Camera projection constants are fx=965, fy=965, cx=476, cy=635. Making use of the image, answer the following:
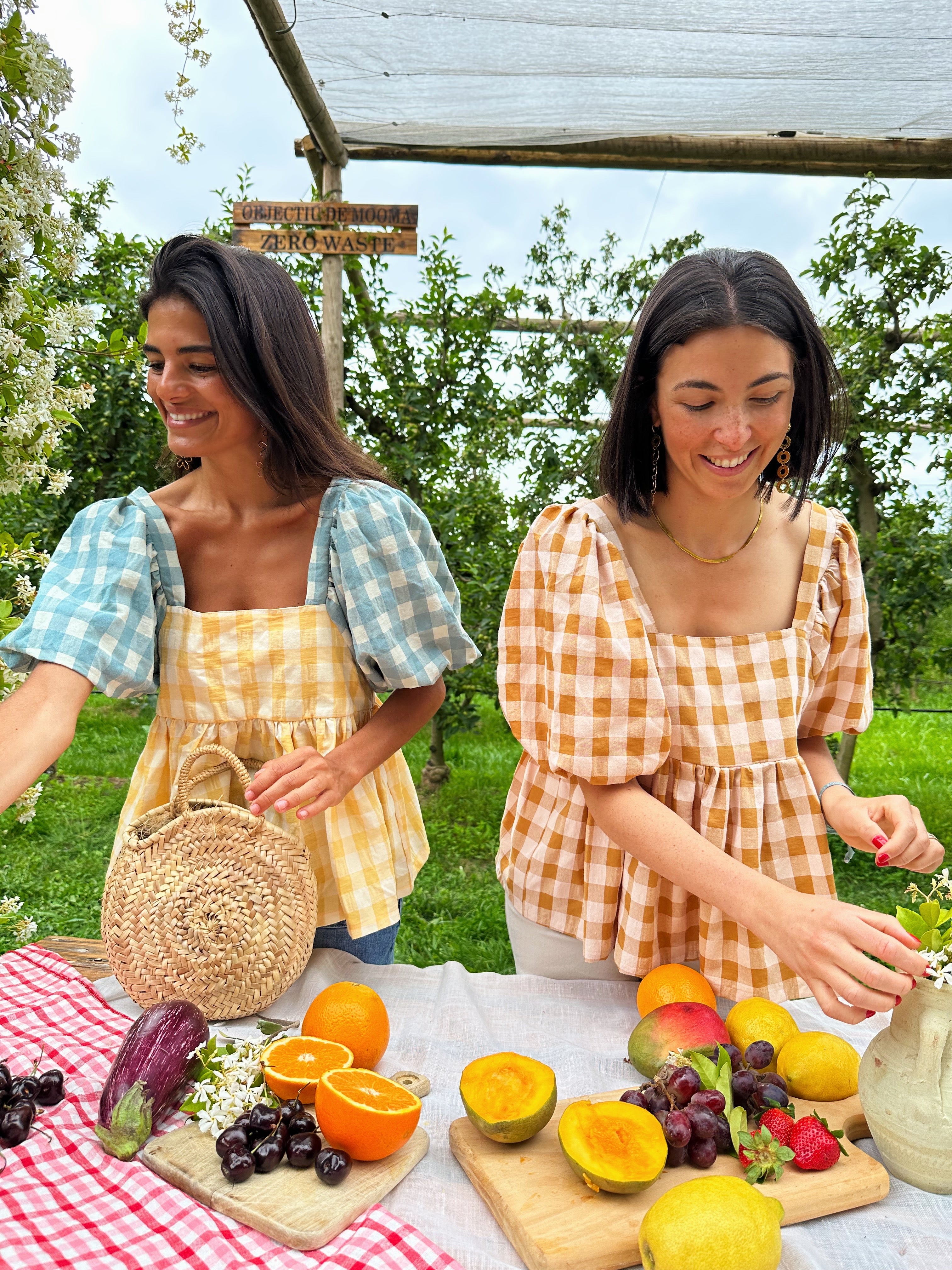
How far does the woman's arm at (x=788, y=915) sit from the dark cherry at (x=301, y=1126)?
595 millimetres

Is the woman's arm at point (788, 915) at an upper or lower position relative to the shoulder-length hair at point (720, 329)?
lower

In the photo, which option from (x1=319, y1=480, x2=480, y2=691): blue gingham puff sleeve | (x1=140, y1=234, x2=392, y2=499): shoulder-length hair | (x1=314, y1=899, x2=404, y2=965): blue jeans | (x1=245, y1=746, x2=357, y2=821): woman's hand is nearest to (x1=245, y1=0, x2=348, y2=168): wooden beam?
(x1=140, y1=234, x2=392, y2=499): shoulder-length hair

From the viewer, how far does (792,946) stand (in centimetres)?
121

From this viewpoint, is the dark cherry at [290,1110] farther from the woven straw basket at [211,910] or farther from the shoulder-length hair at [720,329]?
the shoulder-length hair at [720,329]

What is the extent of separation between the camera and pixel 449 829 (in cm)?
455

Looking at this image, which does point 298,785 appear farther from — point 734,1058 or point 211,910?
point 734,1058

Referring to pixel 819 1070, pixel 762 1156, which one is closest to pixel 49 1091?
pixel 762 1156

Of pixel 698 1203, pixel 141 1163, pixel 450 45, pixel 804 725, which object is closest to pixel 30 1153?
pixel 141 1163

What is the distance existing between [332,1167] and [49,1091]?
1.43 feet

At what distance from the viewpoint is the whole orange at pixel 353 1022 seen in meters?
1.37

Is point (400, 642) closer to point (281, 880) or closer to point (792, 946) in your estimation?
point (281, 880)

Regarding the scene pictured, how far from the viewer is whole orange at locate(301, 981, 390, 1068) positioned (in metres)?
1.37

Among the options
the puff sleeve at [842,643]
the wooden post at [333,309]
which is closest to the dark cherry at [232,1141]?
the puff sleeve at [842,643]

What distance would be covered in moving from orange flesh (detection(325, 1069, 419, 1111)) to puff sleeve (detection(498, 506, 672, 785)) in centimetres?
52
